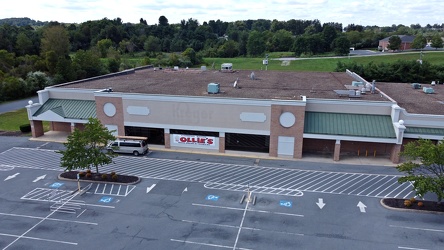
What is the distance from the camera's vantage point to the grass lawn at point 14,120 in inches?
2064

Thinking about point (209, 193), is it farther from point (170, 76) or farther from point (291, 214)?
point (170, 76)

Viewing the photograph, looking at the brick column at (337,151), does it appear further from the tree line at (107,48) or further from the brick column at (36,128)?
the tree line at (107,48)

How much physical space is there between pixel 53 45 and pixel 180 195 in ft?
300

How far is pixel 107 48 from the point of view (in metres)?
133

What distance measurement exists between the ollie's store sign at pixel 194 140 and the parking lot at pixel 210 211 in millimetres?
4902

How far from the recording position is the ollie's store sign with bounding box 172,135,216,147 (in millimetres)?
41156

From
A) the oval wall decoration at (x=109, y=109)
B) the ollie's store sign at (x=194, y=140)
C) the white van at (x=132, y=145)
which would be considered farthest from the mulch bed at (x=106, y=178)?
the oval wall decoration at (x=109, y=109)

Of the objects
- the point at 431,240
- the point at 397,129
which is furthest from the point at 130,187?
the point at 397,129

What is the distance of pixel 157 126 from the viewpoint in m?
42.0

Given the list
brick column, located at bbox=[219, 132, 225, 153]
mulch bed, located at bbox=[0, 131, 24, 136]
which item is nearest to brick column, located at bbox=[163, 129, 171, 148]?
brick column, located at bbox=[219, 132, 225, 153]

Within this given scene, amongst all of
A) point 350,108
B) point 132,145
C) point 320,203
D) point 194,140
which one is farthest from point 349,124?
point 132,145

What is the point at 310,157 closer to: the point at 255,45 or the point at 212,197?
the point at 212,197

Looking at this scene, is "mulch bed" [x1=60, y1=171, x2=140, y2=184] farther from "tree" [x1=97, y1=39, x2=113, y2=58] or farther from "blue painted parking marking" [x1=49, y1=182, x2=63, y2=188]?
"tree" [x1=97, y1=39, x2=113, y2=58]

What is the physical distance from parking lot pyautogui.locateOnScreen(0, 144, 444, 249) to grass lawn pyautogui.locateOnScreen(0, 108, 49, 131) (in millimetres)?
17421
